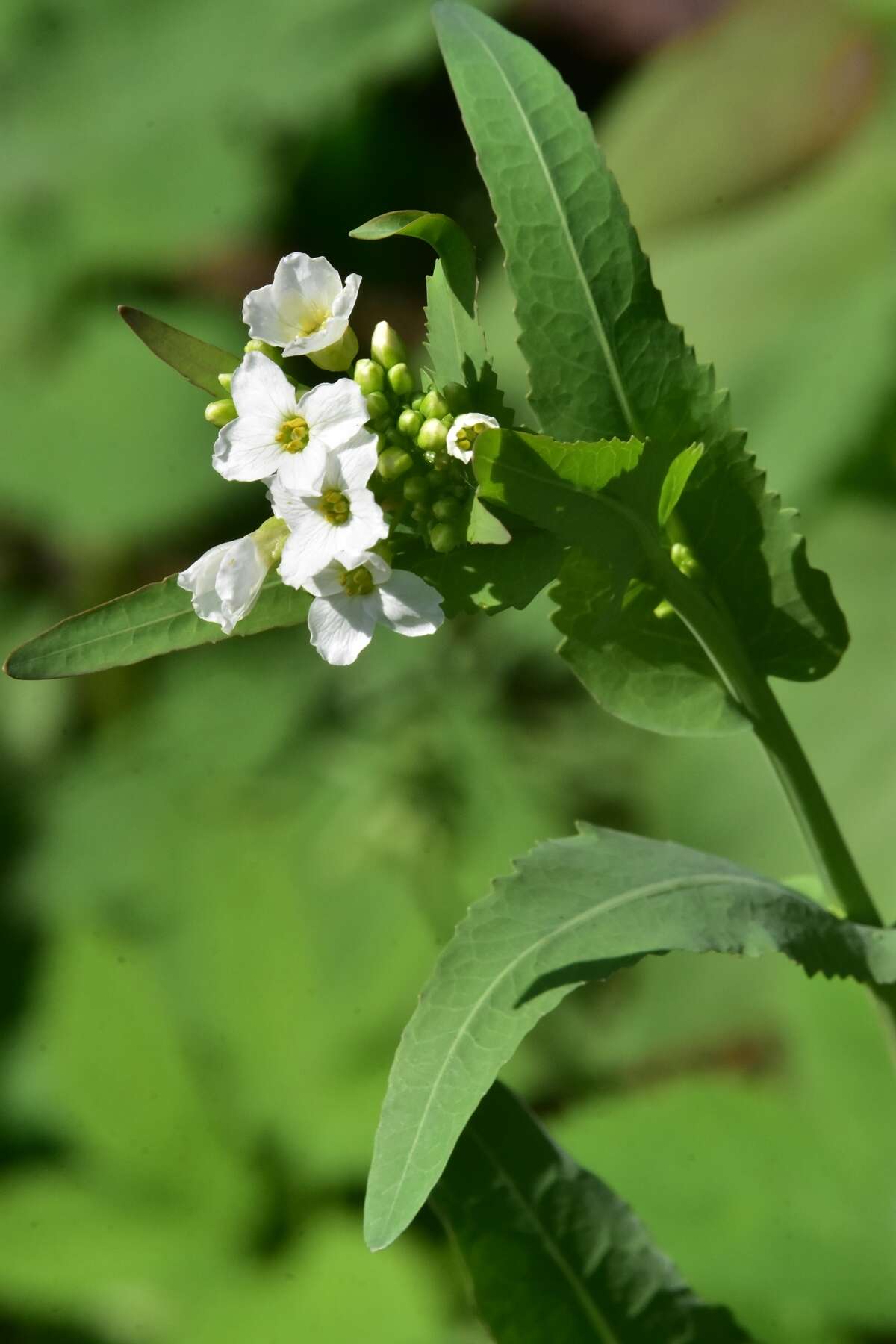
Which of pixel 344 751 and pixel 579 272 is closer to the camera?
pixel 579 272

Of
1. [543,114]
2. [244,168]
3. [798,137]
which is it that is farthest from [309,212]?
[543,114]

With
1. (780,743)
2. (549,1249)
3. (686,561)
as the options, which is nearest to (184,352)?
(686,561)

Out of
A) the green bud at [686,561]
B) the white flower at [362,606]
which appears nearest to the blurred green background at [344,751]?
the green bud at [686,561]

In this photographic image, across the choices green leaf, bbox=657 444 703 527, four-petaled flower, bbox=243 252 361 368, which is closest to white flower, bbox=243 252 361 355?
four-petaled flower, bbox=243 252 361 368

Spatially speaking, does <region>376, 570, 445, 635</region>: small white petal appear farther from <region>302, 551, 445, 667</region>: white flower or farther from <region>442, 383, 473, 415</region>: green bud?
<region>442, 383, 473, 415</region>: green bud

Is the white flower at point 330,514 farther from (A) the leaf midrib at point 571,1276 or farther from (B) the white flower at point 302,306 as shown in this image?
(A) the leaf midrib at point 571,1276

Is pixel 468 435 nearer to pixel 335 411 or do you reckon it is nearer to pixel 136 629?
pixel 335 411
